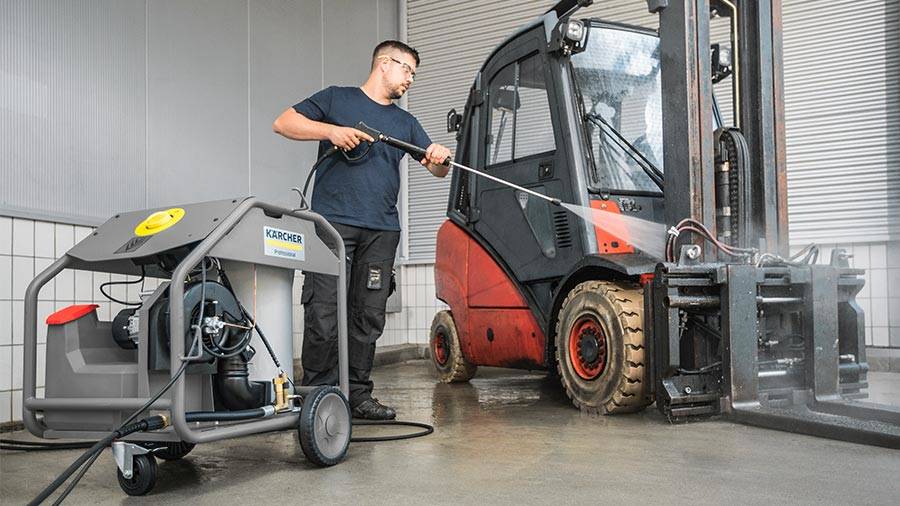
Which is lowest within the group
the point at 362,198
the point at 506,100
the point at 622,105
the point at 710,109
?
the point at 362,198

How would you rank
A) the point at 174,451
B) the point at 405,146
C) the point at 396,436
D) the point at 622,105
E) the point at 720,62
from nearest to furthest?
the point at 174,451 < the point at 396,436 < the point at 405,146 < the point at 622,105 < the point at 720,62

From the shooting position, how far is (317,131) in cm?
361

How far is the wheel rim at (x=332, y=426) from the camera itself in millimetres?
2691

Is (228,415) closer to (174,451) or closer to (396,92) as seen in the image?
(174,451)

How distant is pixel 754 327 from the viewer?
3.41 meters

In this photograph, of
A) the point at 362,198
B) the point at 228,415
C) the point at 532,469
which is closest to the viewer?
the point at 228,415

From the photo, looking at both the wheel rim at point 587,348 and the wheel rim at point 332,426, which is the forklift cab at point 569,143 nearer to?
the wheel rim at point 587,348

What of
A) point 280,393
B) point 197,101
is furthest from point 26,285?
point 280,393

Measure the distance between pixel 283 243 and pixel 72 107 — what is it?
220cm

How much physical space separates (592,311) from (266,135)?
3.12 metres

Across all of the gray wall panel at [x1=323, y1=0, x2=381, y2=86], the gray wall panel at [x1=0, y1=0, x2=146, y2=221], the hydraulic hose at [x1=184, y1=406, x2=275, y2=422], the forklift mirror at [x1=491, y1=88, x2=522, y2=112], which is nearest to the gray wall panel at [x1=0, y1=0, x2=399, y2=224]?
the gray wall panel at [x1=0, y1=0, x2=146, y2=221]

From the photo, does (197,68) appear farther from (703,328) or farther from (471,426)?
(703,328)

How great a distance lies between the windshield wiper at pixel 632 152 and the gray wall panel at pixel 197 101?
2.53m

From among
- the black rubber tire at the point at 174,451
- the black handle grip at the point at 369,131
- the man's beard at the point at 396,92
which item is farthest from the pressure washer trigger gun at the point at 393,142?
the black rubber tire at the point at 174,451
